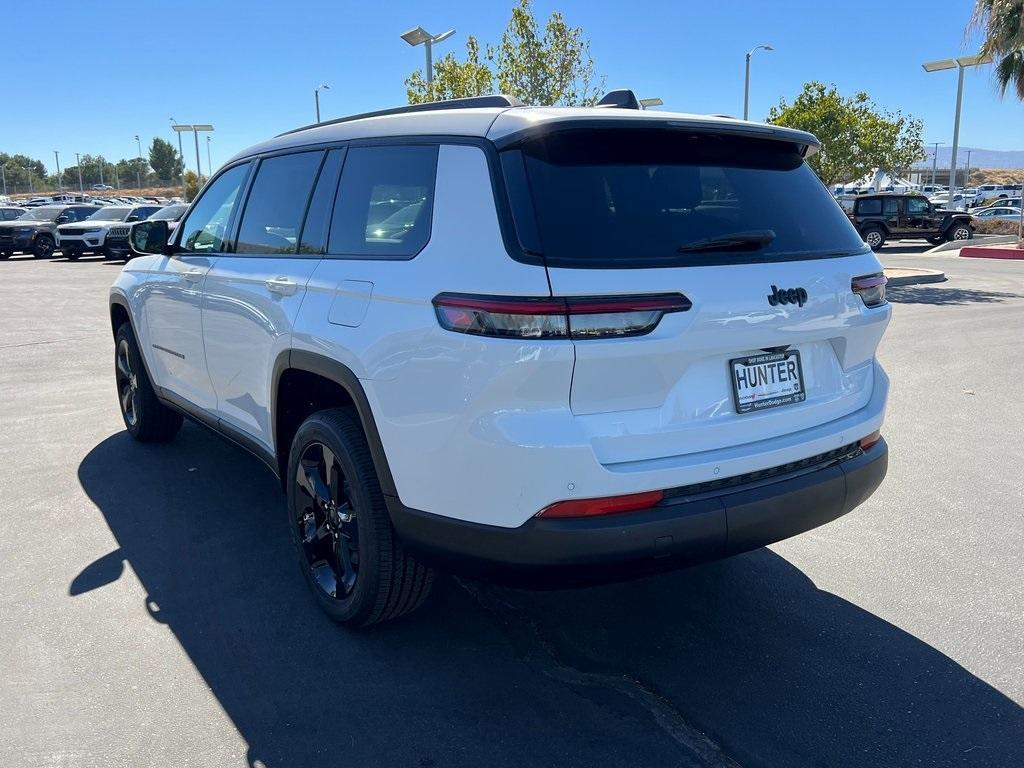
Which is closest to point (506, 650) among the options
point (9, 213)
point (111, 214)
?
point (111, 214)

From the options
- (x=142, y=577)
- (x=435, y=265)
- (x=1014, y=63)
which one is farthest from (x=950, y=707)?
(x=1014, y=63)

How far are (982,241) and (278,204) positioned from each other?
30517 millimetres

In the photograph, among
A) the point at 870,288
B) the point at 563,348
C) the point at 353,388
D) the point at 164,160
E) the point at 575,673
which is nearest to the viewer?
the point at 563,348

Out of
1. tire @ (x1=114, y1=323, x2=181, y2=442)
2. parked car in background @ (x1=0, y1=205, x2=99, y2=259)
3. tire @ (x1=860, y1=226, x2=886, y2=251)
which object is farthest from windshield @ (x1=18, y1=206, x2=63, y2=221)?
tire @ (x1=114, y1=323, x2=181, y2=442)

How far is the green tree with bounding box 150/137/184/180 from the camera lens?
374 ft

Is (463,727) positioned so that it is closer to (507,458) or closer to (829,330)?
(507,458)

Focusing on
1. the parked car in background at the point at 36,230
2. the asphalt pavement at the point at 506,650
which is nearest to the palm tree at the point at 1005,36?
the asphalt pavement at the point at 506,650

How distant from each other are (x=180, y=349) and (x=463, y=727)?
9.65 feet

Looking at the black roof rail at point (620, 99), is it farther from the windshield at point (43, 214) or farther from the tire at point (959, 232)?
the windshield at point (43, 214)

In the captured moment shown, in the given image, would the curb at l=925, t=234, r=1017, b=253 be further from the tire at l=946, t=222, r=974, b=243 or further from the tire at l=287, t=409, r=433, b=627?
the tire at l=287, t=409, r=433, b=627

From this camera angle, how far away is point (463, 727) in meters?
2.77

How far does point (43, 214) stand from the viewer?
98.6ft

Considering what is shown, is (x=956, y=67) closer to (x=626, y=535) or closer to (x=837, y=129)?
(x=837, y=129)

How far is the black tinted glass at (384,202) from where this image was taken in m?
2.93
